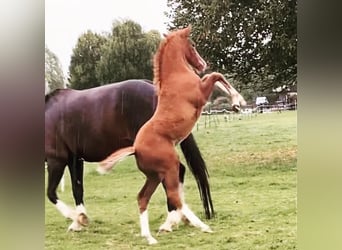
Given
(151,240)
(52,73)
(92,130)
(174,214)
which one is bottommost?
(151,240)

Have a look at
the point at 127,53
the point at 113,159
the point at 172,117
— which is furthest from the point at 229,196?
the point at 127,53

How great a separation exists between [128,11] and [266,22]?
2.26 ft

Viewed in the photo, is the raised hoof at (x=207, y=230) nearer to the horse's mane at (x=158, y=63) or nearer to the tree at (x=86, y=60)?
the horse's mane at (x=158, y=63)

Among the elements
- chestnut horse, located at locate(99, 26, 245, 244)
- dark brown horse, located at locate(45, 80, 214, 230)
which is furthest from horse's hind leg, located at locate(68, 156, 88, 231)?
chestnut horse, located at locate(99, 26, 245, 244)

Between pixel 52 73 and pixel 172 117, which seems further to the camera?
→ pixel 52 73

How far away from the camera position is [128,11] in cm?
280

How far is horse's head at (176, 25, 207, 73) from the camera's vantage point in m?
2.78

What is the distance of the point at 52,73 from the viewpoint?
2.89m

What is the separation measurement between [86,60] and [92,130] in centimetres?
36

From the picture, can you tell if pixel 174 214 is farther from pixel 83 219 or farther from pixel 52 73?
pixel 52 73

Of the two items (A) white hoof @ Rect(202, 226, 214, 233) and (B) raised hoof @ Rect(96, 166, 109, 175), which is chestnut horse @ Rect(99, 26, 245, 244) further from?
(B) raised hoof @ Rect(96, 166, 109, 175)

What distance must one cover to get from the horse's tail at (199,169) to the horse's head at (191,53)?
0.35 metres

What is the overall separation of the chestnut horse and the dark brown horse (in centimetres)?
4

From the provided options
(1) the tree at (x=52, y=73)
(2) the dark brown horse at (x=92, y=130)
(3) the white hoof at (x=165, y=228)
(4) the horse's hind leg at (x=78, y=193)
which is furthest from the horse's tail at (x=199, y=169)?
(1) the tree at (x=52, y=73)
